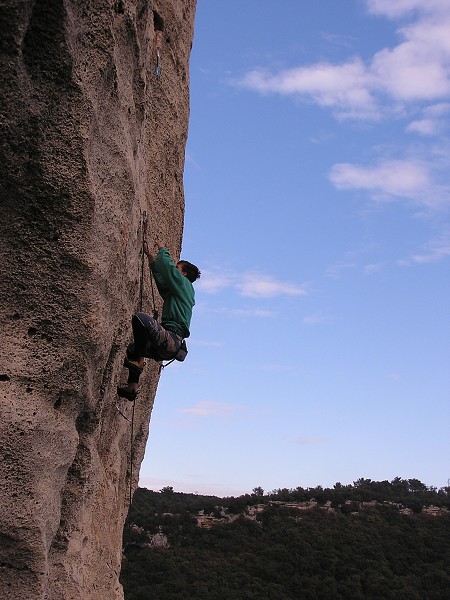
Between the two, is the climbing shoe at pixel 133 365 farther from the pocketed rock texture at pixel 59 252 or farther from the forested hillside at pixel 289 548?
the forested hillside at pixel 289 548

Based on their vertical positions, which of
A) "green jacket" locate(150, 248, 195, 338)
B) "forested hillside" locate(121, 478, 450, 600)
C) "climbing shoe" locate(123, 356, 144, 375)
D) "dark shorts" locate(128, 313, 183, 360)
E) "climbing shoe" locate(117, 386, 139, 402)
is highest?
"green jacket" locate(150, 248, 195, 338)

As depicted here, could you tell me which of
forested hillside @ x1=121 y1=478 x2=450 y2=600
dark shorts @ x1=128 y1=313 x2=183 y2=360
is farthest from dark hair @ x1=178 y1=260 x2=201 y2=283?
forested hillside @ x1=121 y1=478 x2=450 y2=600

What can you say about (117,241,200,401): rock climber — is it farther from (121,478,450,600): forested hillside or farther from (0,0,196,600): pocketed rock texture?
(121,478,450,600): forested hillside

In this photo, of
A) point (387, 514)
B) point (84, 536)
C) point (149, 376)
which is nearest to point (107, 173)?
point (84, 536)

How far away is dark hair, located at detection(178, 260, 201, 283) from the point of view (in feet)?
19.8

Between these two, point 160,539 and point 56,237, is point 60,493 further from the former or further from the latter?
point 160,539

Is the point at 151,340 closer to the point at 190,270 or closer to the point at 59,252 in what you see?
the point at 190,270

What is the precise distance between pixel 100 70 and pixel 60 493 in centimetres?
240

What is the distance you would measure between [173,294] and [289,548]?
2167 cm

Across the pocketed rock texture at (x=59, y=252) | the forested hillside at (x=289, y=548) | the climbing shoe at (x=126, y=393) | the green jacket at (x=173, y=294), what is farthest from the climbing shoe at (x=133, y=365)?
the forested hillside at (x=289, y=548)

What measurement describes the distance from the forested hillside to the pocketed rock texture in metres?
15.7

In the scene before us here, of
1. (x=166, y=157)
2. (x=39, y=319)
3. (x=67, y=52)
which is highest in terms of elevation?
(x=166, y=157)

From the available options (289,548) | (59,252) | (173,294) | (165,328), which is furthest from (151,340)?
(289,548)

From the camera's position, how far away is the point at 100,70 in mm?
4211
